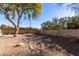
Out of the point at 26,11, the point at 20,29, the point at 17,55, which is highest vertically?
the point at 26,11

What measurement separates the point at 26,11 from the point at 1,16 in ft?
1.22

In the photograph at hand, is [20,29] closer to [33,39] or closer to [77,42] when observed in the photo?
[33,39]

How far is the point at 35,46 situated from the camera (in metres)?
3.84

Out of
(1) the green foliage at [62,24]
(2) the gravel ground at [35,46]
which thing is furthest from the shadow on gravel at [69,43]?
(1) the green foliage at [62,24]

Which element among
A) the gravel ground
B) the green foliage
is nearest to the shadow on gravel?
the gravel ground

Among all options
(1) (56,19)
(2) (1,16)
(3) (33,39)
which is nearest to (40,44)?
(3) (33,39)

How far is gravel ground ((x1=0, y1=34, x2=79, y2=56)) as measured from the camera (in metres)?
3.76

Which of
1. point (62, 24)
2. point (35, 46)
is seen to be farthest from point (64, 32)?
point (35, 46)

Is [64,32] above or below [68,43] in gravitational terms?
above

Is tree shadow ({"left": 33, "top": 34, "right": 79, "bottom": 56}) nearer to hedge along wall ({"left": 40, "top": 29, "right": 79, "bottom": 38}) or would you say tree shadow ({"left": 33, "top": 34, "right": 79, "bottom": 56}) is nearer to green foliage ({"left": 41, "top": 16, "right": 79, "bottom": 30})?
hedge along wall ({"left": 40, "top": 29, "right": 79, "bottom": 38})

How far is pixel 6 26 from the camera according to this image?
381 cm

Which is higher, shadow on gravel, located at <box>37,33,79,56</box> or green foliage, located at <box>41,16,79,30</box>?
green foliage, located at <box>41,16,79,30</box>

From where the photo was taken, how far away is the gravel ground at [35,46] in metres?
3.76

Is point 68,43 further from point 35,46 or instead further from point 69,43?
point 35,46
